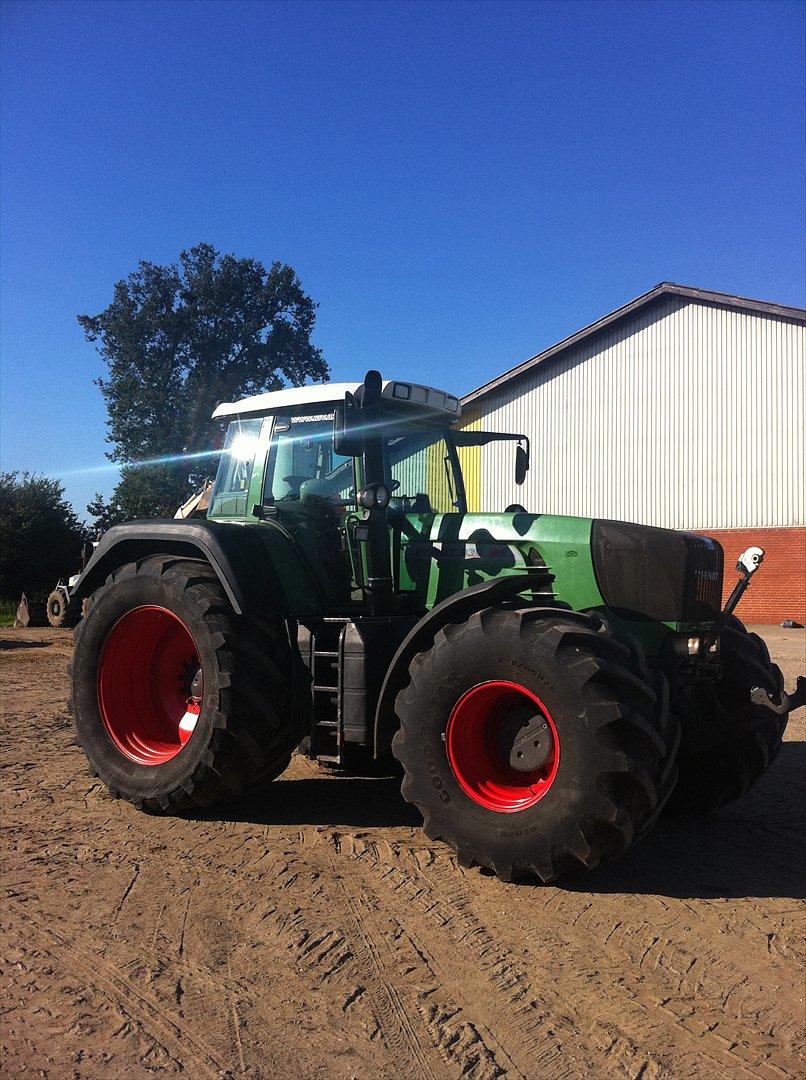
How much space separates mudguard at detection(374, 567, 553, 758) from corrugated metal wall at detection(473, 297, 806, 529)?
16.7m

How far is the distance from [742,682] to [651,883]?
146 centimetres

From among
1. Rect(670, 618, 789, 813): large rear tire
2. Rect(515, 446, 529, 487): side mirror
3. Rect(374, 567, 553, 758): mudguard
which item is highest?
Rect(515, 446, 529, 487): side mirror

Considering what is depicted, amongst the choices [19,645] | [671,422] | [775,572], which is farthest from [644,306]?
[19,645]

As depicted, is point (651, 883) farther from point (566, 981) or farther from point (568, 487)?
point (568, 487)

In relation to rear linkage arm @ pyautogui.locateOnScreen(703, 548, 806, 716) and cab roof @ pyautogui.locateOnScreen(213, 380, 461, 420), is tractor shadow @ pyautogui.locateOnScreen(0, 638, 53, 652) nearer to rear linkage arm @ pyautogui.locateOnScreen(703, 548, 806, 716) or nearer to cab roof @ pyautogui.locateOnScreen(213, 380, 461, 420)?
cab roof @ pyautogui.locateOnScreen(213, 380, 461, 420)

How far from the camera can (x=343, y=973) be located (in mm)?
3068

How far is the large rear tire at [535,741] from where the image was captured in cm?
361

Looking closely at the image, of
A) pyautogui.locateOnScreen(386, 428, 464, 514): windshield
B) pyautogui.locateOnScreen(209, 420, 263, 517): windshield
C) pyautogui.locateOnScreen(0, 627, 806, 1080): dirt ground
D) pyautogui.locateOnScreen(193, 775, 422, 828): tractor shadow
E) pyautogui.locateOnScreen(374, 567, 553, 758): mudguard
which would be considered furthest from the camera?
pyautogui.locateOnScreen(209, 420, 263, 517): windshield

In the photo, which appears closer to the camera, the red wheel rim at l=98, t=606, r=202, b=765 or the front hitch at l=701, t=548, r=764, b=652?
the front hitch at l=701, t=548, r=764, b=652

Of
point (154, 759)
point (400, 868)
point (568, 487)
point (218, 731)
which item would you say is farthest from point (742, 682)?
point (568, 487)

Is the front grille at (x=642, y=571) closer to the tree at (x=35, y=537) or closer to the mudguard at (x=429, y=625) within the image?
the mudguard at (x=429, y=625)

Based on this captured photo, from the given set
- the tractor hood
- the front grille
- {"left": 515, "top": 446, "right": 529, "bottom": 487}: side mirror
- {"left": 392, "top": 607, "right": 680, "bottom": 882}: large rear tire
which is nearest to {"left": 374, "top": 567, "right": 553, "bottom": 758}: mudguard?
{"left": 392, "top": 607, "right": 680, "bottom": 882}: large rear tire

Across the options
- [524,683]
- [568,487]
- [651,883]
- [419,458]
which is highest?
[568,487]

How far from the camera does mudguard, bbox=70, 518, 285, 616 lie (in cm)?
477
